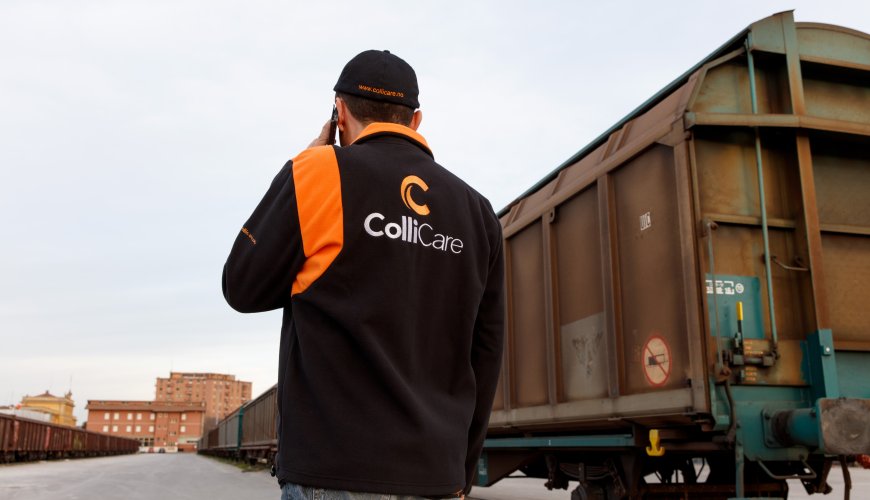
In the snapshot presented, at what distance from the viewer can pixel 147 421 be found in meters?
136

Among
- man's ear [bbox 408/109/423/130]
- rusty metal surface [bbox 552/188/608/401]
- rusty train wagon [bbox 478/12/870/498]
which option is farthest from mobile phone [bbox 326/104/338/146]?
rusty metal surface [bbox 552/188/608/401]

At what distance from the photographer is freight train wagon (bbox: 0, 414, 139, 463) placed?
102 ft

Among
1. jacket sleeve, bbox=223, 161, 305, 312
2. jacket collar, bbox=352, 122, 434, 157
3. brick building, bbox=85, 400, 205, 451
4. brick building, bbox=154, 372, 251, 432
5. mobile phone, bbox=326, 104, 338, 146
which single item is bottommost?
brick building, bbox=85, 400, 205, 451

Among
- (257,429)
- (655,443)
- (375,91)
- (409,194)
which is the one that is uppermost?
(375,91)

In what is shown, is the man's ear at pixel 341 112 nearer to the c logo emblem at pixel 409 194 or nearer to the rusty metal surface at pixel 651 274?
the c logo emblem at pixel 409 194

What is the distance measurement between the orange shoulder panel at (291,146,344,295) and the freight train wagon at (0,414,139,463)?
33424mm

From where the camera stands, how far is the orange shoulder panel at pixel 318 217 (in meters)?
1.54

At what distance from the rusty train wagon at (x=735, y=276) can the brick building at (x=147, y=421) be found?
13833 cm

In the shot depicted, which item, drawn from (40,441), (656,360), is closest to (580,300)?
(656,360)

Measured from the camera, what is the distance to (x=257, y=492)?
13.7 m

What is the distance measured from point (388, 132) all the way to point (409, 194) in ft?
0.63

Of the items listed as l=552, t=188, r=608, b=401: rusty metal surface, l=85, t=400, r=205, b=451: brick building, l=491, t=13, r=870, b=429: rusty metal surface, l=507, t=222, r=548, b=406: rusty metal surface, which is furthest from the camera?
l=85, t=400, r=205, b=451: brick building

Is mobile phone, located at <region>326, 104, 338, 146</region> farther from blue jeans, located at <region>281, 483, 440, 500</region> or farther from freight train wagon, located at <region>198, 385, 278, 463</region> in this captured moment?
freight train wagon, located at <region>198, 385, 278, 463</region>

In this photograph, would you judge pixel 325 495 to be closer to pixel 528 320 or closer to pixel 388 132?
pixel 388 132
